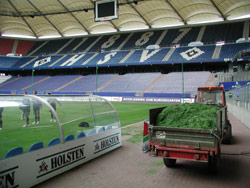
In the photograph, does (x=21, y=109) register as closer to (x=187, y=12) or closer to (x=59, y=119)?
(x=59, y=119)

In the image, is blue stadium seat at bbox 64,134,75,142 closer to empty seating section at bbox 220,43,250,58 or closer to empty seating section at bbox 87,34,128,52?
empty seating section at bbox 220,43,250,58

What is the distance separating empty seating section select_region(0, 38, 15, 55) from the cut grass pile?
247ft

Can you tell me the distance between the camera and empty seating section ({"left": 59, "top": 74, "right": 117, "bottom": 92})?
5491 cm

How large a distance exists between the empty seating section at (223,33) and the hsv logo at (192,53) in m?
3.86

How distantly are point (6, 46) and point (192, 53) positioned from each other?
183 ft

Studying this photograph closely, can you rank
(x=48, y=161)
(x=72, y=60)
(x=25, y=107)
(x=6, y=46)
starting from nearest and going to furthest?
1. (x=48, y=161)
2. (x=25, y=107)
3. (x=72, y=60)
4. (x=6, y=46)

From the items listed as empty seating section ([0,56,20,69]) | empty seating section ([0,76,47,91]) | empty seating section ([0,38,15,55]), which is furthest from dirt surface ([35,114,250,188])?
empty seating section ([0,38,15,55])

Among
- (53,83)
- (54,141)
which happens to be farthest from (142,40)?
(54,141)

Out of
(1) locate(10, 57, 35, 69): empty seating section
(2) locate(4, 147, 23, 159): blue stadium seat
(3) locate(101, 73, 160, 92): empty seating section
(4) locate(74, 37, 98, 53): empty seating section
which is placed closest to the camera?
(2) locate(4, 147, 23, 159): blue stadium seat

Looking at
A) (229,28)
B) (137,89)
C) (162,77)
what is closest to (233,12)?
(229,28)

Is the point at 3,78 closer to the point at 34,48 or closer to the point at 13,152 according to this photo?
the point at 34,48

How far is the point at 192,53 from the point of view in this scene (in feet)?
174

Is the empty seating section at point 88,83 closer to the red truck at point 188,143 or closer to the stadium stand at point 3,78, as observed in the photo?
the stadium stand at point 3,78

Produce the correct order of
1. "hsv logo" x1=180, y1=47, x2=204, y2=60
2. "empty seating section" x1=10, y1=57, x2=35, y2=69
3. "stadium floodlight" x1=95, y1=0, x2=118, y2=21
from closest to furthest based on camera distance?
"stadium floodlight" x1=95, y1=0, x2=118, y2=21 < "hsv logo" x1=180, y1=47, x2=204, y2=60 < "empty seating section" x1=10, y1=57, x2=35, y2=69
